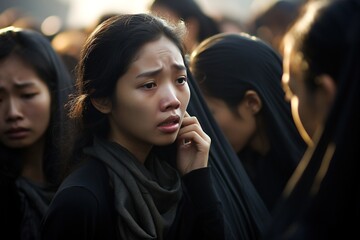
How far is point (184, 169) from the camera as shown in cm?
314

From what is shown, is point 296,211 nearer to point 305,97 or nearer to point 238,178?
point 305,97

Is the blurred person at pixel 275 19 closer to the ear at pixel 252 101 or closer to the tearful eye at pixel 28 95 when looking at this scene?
the ear at pixel 252 101

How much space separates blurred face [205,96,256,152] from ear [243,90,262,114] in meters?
0.03

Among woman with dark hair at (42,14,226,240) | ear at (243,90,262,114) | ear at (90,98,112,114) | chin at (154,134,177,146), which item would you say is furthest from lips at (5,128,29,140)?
ear at (243,90,262,114)

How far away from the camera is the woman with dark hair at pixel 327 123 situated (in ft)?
6.17

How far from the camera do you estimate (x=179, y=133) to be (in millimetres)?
3150

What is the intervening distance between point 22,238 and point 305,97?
1.86 m

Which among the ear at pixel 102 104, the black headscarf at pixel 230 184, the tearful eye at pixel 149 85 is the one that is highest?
the tearful eye at pixel 149 85

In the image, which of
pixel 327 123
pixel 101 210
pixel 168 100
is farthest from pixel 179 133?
pixel 327 123

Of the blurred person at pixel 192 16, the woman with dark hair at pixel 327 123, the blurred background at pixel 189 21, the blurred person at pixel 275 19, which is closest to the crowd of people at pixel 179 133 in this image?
the woman with dark hair at pixel 327 123

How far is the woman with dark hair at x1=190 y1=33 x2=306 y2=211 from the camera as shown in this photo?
12.2 feet

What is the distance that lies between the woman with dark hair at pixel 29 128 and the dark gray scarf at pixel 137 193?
54 cm

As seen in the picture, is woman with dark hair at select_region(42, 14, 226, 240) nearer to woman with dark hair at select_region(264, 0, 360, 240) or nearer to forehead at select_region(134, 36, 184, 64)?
forehead at select_region(134, 36, 184, 64)

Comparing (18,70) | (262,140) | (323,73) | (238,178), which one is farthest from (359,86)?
(18,70)
